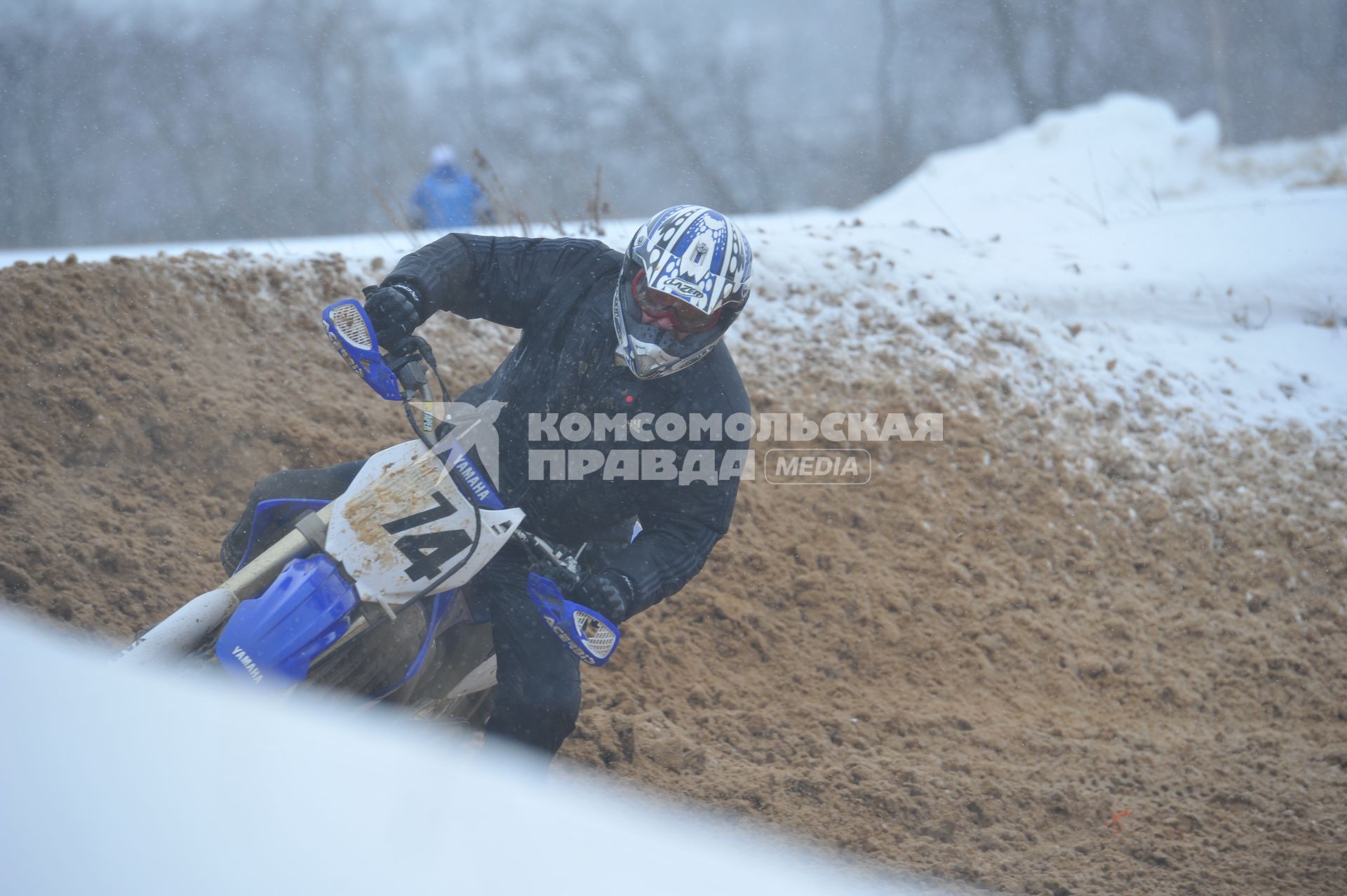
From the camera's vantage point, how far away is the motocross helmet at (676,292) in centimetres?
314

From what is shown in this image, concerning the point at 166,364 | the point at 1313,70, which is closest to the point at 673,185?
the point at 1313,70

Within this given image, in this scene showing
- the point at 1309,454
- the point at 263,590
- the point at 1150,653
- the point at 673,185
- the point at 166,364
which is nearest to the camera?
the point at 263,590

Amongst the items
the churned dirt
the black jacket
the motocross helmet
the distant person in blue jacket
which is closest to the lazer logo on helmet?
the motocross helmet

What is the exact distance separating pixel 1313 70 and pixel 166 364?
23.8 metres

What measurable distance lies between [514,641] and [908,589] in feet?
9.99

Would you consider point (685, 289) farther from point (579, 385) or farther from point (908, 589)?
point (908, 589)

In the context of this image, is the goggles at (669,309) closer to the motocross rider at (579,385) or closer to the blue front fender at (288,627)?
the motocross rider at (579,385)

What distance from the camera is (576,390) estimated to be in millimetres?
3291

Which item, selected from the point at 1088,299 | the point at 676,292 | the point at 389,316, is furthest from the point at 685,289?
the point at 1088,299

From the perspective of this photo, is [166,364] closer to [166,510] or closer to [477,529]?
[166,510]

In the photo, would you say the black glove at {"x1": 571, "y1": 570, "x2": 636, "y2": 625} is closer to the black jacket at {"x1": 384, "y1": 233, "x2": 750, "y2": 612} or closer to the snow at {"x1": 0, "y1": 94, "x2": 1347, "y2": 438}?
the black jacket at {"x1": 384, "y1": 233, "x2": 750, "y2": 612}

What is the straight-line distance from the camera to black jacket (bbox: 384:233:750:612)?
3266 millimetres

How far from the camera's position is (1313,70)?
21516 millimetres

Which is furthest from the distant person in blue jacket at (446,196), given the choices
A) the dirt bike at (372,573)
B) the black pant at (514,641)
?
the dirt bike at (372,573)
